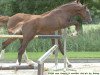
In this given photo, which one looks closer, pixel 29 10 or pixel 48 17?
pixel 48 17

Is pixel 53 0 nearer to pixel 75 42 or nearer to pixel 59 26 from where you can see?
pixel 75 42

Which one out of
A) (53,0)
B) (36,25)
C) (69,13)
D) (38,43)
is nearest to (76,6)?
(69,13)

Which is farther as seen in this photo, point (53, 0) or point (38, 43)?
point (53, 0)

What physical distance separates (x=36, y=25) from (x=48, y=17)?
0.37m

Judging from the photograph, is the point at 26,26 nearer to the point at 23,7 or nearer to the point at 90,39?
the point at 90,39

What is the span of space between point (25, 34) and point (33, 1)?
1910 cm

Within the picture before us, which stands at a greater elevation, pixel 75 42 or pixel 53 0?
pixel 53 0

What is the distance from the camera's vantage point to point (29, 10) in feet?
98.1

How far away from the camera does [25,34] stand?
35.3 feet

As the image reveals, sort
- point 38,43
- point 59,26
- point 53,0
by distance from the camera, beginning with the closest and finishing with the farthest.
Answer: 1. point 59,26
2. point 38,43
3. point 53,0

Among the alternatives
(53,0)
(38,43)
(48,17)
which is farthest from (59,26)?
(53,0)

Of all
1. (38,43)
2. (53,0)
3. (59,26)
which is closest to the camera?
(59,26)

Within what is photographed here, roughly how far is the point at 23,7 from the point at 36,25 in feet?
63.1

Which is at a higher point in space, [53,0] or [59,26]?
[53,0]
